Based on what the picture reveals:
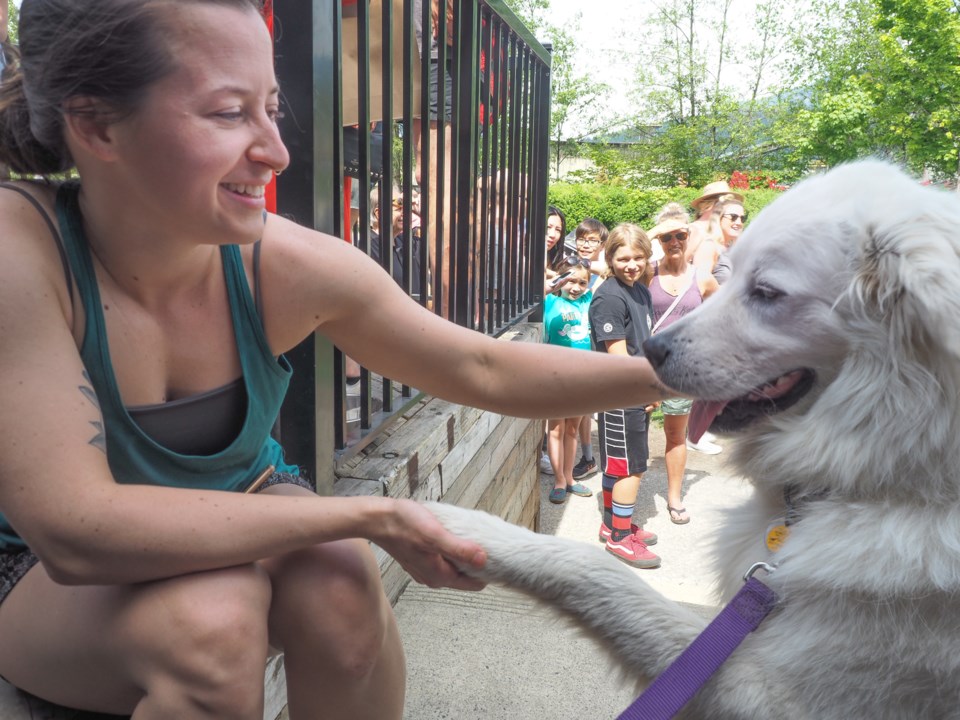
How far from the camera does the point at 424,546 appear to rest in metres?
1.53

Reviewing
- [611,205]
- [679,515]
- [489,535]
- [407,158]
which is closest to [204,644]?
[489,535]

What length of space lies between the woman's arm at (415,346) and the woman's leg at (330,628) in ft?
1.60

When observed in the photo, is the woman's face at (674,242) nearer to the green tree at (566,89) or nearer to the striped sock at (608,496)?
the striped sock at (608,496)

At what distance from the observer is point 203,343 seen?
1.56 m

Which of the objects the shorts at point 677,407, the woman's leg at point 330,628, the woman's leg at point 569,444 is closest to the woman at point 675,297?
the shorts at point 677,407

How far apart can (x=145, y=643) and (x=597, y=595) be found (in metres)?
1.00

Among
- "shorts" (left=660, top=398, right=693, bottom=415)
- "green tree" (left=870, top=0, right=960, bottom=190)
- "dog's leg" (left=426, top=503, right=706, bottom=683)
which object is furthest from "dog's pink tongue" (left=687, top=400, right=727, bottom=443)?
"green tree" (left=870, top=0, right=960, bottom=190)

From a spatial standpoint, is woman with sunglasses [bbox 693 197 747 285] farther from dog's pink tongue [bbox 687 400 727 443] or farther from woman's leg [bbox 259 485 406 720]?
woman's leg [bbox 259 485 406 720]

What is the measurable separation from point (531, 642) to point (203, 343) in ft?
5.97

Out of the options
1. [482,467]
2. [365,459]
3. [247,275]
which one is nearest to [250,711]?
[247,275]

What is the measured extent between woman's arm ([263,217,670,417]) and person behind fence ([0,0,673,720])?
12 mm

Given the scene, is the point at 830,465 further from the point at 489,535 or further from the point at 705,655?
the point at 489,535

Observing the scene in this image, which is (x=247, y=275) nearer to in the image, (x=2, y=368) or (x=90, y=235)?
(x=90, y=235)

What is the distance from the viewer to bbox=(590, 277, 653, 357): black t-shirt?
5.31 metres
